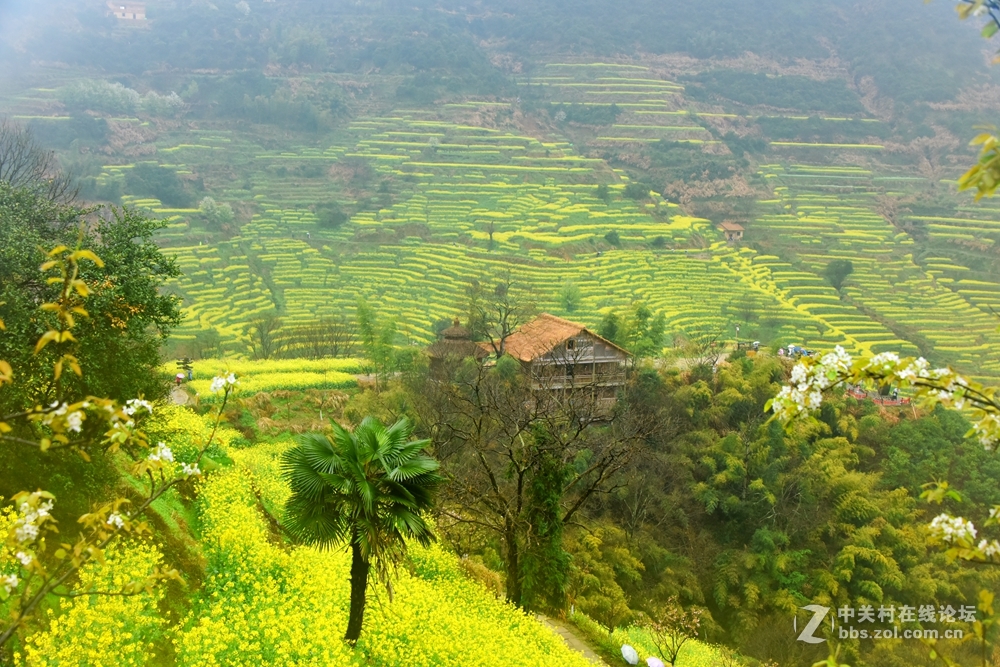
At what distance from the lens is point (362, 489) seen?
9.54 meters

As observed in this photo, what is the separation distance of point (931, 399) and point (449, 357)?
27.7 m

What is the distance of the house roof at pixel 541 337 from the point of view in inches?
1272

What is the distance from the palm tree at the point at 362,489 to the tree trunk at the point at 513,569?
19.6 feet

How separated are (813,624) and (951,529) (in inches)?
928

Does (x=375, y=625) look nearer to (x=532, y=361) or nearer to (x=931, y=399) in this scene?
(x=931, y=399)

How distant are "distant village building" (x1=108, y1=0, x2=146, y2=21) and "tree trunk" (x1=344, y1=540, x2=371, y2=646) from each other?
11411 cm

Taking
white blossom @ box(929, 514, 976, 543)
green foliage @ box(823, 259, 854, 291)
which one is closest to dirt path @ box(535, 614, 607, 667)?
white blossom @ box(929, 514, 976, 543)

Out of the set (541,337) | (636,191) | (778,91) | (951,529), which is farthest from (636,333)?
(778,91)

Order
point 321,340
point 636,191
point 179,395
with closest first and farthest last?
1. point 179,395
2. point 321,340
3. point 636,191

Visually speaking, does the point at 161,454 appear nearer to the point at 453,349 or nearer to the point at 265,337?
the point at 453,349

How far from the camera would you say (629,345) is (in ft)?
114

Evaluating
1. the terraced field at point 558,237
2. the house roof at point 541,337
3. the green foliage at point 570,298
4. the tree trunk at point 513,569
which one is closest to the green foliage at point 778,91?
the terraced field at point 558,237

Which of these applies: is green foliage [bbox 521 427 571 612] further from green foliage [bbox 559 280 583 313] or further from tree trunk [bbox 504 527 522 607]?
green foliage [bbox 559 280 583 313]

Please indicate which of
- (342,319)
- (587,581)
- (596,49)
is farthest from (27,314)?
(596,49)
